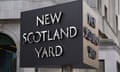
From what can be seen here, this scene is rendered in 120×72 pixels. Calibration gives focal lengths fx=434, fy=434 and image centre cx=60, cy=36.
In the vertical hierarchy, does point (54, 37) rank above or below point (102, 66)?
above

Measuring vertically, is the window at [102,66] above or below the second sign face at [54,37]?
below

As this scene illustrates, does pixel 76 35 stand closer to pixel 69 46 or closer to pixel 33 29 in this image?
pixel 69 46

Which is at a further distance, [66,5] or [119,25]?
[119,25]

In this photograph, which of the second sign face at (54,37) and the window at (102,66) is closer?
the second sign face at (54,37)

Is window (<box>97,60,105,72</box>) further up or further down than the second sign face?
further down

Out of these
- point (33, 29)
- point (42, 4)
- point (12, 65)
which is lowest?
point (12, 65)

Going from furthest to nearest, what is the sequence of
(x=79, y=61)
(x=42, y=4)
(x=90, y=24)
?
(x=42, y=4) → (x=90, y=24) → (x=79, y=61)

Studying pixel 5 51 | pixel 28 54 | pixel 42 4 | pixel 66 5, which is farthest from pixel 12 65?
pixel 66 5

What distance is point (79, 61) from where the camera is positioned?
1672cm

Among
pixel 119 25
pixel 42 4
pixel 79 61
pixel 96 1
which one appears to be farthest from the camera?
pixel 119 25

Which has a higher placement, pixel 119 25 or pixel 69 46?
pixel 119 25

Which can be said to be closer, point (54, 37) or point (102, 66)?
point (54, 37)

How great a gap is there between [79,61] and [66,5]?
8.16 feet

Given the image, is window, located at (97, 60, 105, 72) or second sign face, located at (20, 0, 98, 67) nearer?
second sign face, located at (20, 0, 98, 67)
